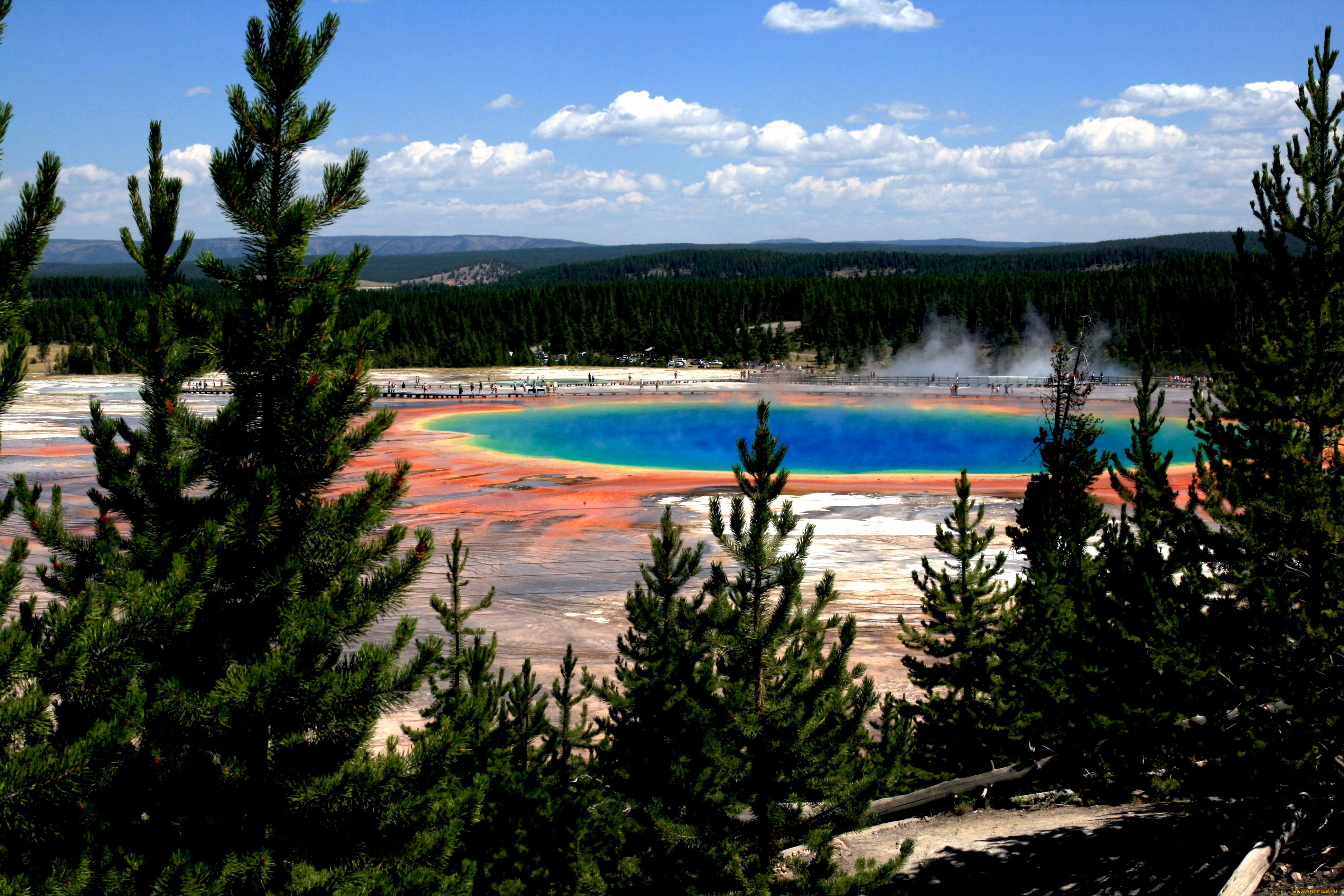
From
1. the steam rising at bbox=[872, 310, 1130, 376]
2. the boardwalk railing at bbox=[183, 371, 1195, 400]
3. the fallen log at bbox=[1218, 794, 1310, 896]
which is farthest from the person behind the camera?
the steam rising at bbox=[872, 310, 1130, 376]

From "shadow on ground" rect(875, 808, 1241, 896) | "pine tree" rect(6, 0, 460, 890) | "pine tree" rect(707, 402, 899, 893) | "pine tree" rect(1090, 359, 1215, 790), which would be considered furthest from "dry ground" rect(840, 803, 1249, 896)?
"pine tree" rect(6, 0, 460, 890)

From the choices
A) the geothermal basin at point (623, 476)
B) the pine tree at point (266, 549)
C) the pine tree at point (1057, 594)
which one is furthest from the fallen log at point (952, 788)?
the pine tree at point (266, 549)

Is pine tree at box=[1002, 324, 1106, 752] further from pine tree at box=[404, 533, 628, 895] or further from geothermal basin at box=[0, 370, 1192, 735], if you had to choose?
pine tree at box=[404, 533, 628, 895]

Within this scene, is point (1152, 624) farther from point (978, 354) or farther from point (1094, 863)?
point (978, 354)

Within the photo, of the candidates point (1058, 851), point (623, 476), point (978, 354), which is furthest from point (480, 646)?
point (978, 354)

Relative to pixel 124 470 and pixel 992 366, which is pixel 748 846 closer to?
pixel 124 470

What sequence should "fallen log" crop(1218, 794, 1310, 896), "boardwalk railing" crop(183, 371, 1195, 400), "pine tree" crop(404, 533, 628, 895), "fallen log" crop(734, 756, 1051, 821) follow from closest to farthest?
"fallen log" crop(1218, 794, 1310, 896), "pine tree" crop(404, 533, 628, 895), "fallen log" crop(734, 756, 1051, 821), "boardwalk railing" crop(183, 371, 1195, 400)
